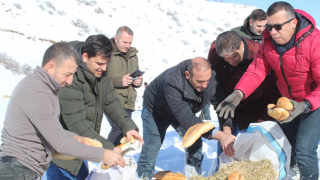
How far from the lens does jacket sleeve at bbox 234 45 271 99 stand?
8.45ft

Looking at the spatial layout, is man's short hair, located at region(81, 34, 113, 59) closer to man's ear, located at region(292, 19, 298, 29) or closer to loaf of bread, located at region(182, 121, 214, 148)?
loaf of bread, located at region(182, 121, 214, 148)

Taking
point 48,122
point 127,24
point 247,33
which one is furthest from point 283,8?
point 127,24

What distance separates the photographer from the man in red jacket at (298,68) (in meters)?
2.16

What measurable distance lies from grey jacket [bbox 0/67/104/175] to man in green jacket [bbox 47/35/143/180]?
431 mm

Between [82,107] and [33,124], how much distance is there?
62cm

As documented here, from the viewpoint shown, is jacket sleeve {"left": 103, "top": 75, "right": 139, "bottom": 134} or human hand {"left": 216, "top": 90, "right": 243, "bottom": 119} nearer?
human hand {"left": 216, "top": 90, "right": 243, "bottom": 119}

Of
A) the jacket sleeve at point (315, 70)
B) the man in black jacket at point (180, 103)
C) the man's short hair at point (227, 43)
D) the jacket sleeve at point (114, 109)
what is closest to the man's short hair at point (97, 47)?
the jacket sleeve at point (114, 109)

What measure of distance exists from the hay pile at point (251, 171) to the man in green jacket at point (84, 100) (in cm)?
95

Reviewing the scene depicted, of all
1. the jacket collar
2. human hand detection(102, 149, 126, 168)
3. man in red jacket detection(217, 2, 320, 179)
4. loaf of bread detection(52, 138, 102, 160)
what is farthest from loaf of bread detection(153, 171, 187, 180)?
the jacket collar

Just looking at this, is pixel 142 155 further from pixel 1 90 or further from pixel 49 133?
pixel 1 90

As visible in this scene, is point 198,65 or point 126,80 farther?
point 126,80

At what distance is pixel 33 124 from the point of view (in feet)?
5.57

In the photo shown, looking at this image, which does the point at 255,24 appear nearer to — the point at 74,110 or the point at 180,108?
the point at 180,108

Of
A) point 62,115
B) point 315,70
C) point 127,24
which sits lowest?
point 62,115
